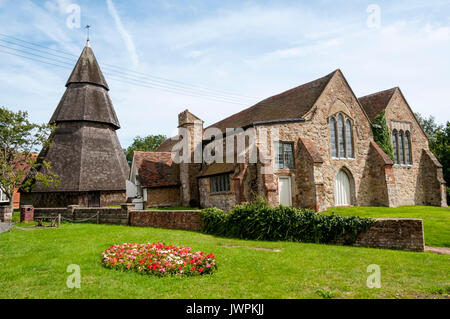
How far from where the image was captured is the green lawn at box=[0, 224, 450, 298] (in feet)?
20.1

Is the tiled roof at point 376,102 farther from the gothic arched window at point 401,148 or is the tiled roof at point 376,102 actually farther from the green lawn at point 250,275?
the green lawn at point 250,275

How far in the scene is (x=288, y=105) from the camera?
25.6m

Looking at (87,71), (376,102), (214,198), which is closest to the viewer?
(214,198)

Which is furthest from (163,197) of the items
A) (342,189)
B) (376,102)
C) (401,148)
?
(401,148)

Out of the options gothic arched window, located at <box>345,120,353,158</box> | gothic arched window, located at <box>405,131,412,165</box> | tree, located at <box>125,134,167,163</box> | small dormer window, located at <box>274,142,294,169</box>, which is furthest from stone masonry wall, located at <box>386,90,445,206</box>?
tree, located at <box>125,134,167,163</box>

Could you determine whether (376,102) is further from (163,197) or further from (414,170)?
(163,197)

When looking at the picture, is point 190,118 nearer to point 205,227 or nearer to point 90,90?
point 90,90

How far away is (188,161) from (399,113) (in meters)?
21.3

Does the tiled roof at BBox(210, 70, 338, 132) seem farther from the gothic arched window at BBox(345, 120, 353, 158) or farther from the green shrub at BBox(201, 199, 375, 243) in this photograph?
the green shrub at BBox(201, 199, 375, 243)

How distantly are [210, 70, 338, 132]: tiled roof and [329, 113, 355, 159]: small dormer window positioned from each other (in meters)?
2.69

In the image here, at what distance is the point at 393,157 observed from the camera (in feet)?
88.3

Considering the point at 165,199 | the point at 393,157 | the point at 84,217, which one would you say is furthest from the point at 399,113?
the point at 84,217

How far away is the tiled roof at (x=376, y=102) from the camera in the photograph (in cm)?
2834

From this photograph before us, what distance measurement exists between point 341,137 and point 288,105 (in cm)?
522
